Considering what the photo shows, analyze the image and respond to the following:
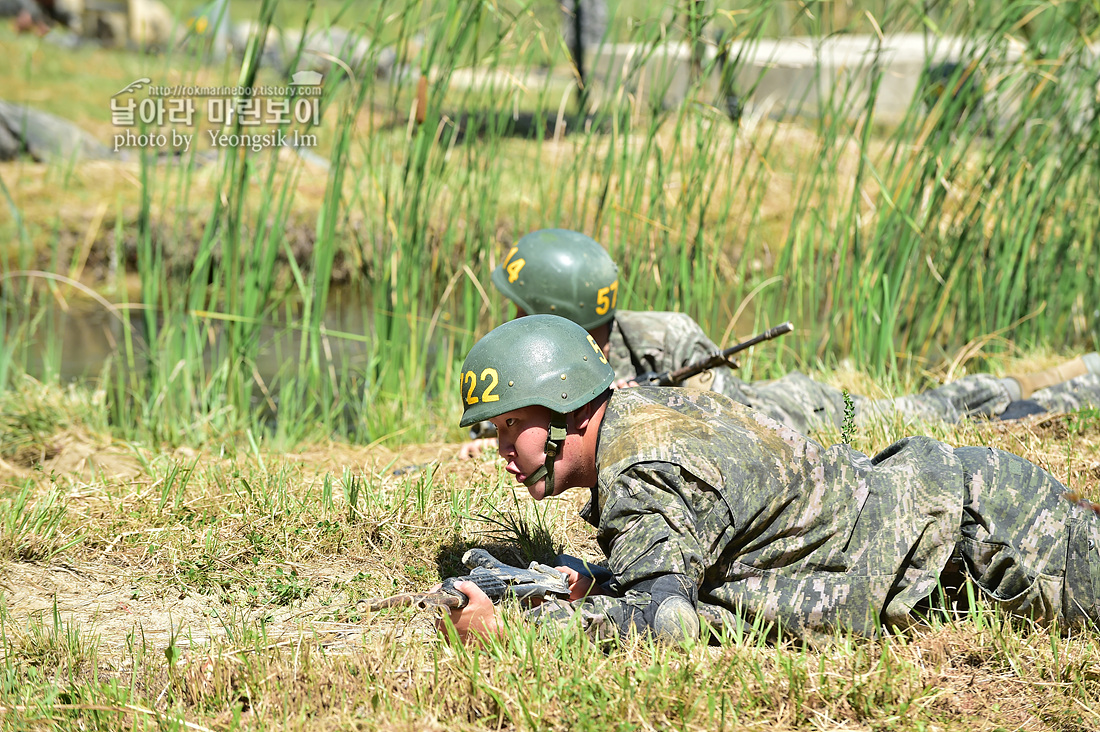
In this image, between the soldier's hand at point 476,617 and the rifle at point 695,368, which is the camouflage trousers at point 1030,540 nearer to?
the soldier's hand at point 476,617

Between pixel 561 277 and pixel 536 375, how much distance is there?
1.46 m

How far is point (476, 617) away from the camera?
229 centimetres

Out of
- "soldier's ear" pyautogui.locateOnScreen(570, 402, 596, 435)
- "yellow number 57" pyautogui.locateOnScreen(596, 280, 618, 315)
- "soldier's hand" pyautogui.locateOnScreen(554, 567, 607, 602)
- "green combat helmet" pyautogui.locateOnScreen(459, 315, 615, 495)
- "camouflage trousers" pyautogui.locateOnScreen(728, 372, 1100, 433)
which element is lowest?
"soldier's hand" pyautogui.locateOnScreen(554, 567, 607, 602)

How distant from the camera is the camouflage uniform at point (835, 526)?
2.28 metres

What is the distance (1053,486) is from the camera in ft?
7.80

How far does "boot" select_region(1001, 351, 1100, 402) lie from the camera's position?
4367 mm

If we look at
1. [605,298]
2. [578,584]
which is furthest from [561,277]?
[578,584]

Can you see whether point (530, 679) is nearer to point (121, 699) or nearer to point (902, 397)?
point (121, 699)

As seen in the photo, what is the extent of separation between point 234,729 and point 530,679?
1.94ft

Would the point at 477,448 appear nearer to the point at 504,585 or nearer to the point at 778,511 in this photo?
the point at 504,585

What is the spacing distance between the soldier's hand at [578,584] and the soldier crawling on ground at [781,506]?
185 mm

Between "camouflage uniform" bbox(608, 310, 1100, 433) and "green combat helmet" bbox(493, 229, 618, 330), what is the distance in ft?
0.63

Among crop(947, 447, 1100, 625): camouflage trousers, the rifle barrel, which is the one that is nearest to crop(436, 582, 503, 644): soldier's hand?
crop(947, 447, 1100, 625): camouflage trousers

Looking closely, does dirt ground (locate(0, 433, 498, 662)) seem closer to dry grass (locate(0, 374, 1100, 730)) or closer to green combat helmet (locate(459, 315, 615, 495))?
dry grass (locate(0, 374, 1100, 730))
